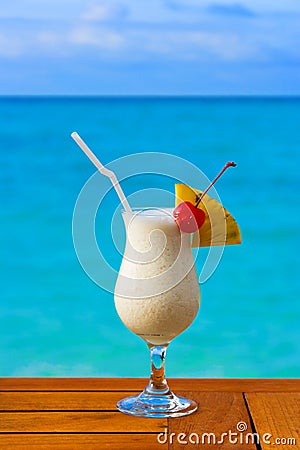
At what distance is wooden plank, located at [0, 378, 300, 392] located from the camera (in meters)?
1.28

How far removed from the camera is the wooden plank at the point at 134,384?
1.28m

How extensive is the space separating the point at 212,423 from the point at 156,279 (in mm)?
213

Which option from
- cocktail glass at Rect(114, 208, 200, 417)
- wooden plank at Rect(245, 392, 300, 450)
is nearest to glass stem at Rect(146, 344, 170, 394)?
cocktail glass at Rect(114, 208, 200, 417)

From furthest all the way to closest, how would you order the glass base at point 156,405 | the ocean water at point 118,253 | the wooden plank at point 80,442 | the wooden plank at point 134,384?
the ocean water at point 118,253 < the wooden plank at point 134,384 < the glass base at point 156,405 < the wooden plank at point 80,442

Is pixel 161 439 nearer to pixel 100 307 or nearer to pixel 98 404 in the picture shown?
pixel 98 404

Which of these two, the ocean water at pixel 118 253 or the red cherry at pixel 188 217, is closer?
the red cherry at pixel 188 217

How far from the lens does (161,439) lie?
105cm

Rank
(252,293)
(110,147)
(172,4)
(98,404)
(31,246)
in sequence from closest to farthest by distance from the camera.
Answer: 1. (98,404)
2. (252,293)
3. (31,246)
4. (110,147)
5. (172,4)

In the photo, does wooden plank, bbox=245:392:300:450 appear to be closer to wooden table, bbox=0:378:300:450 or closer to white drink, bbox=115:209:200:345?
wooden table, bbox=0:378:300:450

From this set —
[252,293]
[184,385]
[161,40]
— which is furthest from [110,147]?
[184,385]

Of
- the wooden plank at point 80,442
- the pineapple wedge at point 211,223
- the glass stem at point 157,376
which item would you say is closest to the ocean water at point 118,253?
the pineapple wedge at point 211,223

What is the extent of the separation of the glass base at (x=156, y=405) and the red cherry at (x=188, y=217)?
9.6 inches

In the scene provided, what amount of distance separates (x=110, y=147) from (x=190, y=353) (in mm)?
5127

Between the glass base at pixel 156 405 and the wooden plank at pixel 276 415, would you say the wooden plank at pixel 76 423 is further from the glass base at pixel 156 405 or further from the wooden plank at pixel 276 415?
the wooden plank at pixel 276 415
